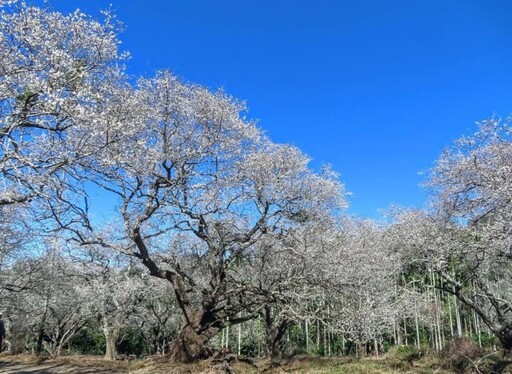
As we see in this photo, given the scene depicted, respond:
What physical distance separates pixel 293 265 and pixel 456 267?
7.66 m

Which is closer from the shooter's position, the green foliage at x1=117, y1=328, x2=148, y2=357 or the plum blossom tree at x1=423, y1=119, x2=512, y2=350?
the plum blossom tree at x1=423, y1=119, x2=512, y2=350

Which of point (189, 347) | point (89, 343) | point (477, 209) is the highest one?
point (477, 209)

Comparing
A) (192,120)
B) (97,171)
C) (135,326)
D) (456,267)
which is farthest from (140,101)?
(135,326)

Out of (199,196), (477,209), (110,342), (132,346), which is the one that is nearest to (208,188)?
(199,196)

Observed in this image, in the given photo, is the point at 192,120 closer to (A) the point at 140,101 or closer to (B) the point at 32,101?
(A) the point at 140,101

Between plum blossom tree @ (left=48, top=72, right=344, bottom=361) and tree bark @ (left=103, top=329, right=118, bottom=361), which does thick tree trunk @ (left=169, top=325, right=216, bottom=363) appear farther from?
tree bark @ (left=103, top=329, right=118, bottom=361)

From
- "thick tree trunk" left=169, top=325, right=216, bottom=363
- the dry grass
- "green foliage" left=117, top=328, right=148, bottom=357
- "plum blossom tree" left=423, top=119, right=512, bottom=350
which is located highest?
"plum blossom tree" left=423, top=119, right=512, bottom=350

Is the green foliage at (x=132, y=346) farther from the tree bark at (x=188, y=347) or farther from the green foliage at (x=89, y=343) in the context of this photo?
the tree bark at (x=188, y=347)

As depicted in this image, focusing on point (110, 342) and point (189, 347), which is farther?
point (110, 342)

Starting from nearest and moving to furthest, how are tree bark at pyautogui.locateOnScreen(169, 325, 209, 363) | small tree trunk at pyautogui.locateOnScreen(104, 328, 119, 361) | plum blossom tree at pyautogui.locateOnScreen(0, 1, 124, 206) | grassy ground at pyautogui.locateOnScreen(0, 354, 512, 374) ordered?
plum blossom tree at pyautogui.locateOnScreen(0, 1, 124, 206) → grassy ground at pyautogui.locateOnScreen(0, 354, 512, 374) → tree bark at pyautogui.locateOnScreen(169, 325, 209, 363) → small tree trunk at pyautogui.locateOnScreen(104, 328, 119, 361)

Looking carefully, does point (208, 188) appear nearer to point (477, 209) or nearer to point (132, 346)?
point (477, 209)

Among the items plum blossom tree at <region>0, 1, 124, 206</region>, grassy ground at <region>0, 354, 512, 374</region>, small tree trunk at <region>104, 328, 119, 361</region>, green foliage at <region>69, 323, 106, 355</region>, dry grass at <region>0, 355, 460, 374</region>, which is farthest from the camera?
green foliage at <region>69, 323, 106, 355</region>

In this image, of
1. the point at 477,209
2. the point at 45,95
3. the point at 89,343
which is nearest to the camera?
the point at 45,95

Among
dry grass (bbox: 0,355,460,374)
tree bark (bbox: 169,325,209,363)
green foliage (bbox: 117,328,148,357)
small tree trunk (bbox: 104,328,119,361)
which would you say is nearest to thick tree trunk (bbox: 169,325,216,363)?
tree bark (bbox: 169,325,209,363)
